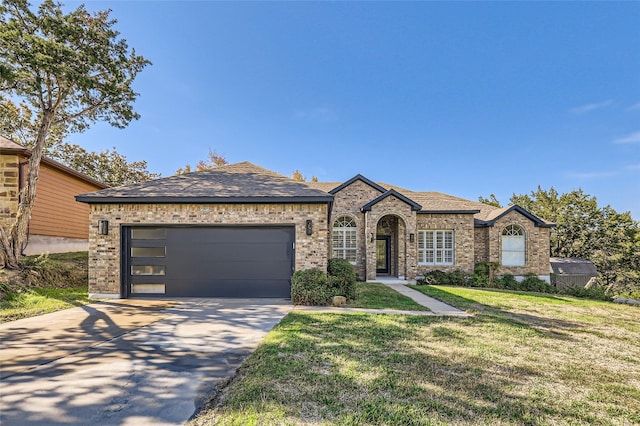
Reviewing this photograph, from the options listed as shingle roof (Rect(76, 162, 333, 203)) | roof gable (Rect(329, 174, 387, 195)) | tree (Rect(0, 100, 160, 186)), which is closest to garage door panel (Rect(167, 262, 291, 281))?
shingle roof (Rect(76, 162, 333, 203))

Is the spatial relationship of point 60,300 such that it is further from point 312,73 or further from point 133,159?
point 133,159

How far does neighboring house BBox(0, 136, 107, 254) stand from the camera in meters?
11.1

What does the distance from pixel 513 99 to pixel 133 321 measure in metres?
20.7

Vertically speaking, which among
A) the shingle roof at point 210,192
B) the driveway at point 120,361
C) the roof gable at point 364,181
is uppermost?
the roof gable at point 364,181

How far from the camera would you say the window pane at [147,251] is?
848 cm

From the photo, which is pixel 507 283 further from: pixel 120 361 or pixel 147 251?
pixel 120 361

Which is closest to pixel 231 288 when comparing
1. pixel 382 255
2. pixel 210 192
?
pixel 210 192

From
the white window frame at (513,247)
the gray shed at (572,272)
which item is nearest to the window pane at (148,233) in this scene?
the white window frame at (513,247)

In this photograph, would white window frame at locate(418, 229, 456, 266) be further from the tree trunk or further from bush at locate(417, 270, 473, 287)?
the tree trunk

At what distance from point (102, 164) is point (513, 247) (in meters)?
29.5

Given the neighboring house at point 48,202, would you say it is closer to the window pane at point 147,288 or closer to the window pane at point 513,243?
the window pane at point 147,288

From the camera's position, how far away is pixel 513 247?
1557 centimetres

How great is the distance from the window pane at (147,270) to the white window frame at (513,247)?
1595 centimetres

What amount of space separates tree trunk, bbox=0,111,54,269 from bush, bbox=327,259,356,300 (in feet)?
33.6
